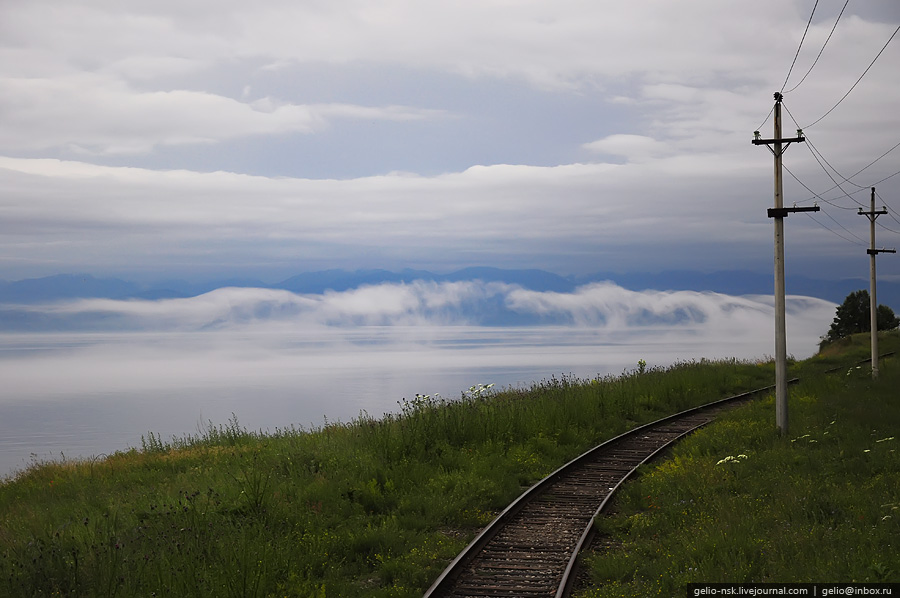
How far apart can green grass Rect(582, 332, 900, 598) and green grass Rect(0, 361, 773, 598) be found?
245 centimetres

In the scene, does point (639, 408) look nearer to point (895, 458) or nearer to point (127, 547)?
point (895, 458)

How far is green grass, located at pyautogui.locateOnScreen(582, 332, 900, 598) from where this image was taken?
822cm

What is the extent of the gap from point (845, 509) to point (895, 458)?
134 inches

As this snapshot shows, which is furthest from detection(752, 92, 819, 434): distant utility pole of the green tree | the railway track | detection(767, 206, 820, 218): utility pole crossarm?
the green tree

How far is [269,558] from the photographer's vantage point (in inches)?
350

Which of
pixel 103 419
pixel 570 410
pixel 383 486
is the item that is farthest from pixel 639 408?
pixel 103 419

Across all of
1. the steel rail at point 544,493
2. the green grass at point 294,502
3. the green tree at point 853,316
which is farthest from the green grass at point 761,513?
the green tree at point 853,316

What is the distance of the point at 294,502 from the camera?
1162 centimetres

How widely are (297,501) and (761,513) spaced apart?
23.8 ft

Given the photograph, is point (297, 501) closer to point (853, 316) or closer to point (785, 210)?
point (785, 210)

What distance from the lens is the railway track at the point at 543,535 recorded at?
28.5 ft

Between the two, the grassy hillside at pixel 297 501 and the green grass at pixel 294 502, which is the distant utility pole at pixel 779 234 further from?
the green grass at pixel 294 502

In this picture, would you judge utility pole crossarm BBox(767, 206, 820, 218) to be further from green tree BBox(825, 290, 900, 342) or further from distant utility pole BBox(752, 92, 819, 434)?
green tree BBox(825, 290, 900, 342)

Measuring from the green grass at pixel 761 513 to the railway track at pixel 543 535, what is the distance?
1.53 ft
